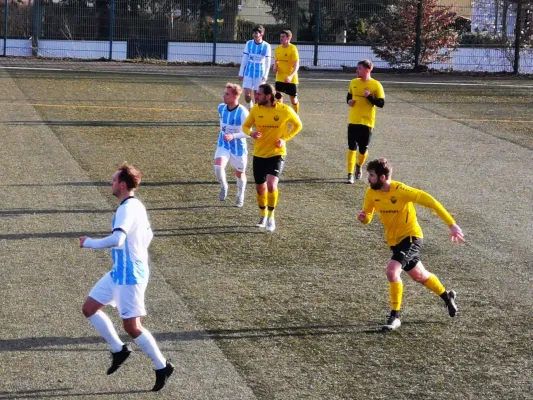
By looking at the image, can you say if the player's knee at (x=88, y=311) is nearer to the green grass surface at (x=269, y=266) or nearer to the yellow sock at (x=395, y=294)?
the green grass surface at (x=269, y=266)

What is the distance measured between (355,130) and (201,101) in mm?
9417

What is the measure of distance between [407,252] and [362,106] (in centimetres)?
690

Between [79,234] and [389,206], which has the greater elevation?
[389,206]

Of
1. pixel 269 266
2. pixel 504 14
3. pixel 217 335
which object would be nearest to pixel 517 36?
pixel 504 14

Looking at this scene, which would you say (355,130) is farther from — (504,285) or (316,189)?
(504,285)

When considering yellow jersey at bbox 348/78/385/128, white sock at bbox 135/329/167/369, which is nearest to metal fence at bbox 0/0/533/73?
yellow jersey at bbox 348/78/385/128

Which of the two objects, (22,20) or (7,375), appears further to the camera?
(22,20)

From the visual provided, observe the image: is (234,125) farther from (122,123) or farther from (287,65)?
(122,123)

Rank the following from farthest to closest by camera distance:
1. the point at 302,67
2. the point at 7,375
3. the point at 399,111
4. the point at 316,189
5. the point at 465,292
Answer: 1. the point at 302,67
2. the point at 399,111
3. the point at 316,189
4. the point at 465,292
5. the point at 7,375

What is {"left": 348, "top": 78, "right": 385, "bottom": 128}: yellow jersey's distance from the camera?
55.0ft

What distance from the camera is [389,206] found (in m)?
10.4

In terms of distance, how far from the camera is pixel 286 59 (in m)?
21.8

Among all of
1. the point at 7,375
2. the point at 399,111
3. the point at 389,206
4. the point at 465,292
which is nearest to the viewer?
the point at 7,375

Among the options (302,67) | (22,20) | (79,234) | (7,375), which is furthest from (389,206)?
(22,20)
